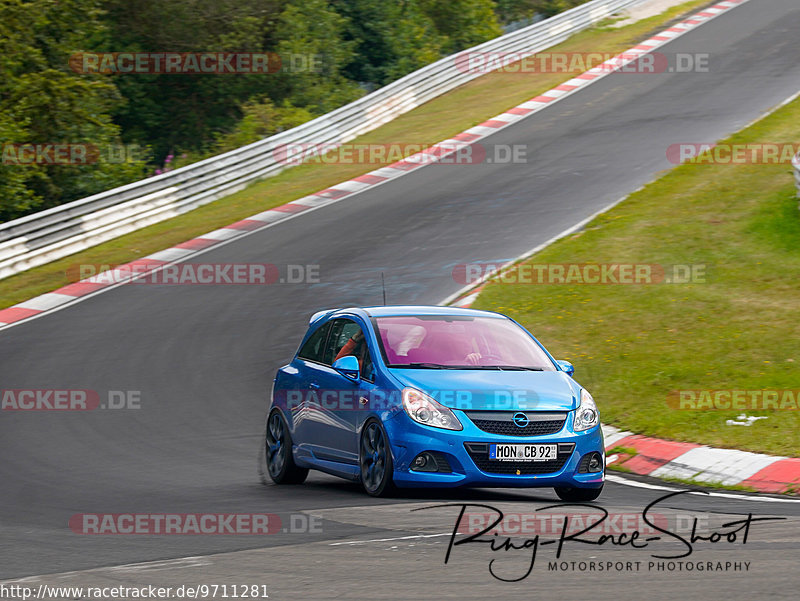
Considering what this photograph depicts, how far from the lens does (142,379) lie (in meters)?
15.4

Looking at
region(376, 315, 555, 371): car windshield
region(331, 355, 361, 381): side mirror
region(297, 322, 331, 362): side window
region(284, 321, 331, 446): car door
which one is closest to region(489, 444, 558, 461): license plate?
region(376, 315, 555, 371): car windshield

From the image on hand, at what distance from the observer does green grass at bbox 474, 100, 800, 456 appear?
42.5ft

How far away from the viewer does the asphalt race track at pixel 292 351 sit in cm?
679

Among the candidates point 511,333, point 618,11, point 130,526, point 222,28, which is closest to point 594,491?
point 511,333

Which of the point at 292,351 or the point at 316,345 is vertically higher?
the point at 316,345

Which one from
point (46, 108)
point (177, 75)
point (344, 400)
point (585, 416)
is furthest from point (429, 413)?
point (177, 75)

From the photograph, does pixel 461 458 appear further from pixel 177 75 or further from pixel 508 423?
pixel 177 75

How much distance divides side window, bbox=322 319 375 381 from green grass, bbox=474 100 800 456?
361 centimetres

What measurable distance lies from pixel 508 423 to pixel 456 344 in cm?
116

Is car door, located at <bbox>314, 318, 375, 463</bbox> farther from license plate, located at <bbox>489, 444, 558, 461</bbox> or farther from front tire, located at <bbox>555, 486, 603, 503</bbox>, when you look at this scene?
front tire, located at <bbox>555, 486, 603, 503</bbox>

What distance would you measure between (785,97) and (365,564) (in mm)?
26484

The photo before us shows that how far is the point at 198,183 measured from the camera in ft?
90.7

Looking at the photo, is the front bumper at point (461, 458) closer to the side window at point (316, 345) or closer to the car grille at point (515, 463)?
the car grille at point (515, 463)

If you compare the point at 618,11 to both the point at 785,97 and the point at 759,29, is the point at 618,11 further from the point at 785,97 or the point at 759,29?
the point at 785,97
